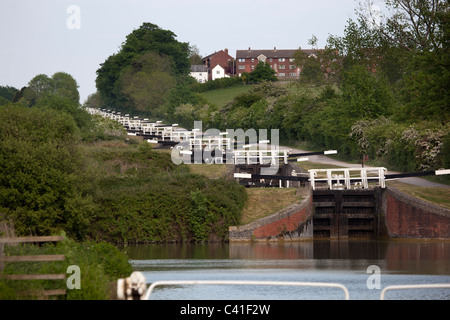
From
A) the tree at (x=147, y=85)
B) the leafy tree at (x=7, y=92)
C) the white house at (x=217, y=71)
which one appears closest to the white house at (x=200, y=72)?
the white house at (x=217, y=71)

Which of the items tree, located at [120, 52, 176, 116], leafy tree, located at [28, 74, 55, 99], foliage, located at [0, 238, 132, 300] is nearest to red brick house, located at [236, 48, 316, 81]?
leafy tree, located at [28, 74, 55, 99]

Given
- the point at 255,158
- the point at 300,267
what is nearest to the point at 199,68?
the point at 255,158

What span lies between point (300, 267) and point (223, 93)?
102 m

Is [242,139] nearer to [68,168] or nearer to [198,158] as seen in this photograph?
[198,158]

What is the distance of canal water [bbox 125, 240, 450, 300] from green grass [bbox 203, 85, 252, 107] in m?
83.0

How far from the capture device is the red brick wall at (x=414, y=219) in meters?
35.5

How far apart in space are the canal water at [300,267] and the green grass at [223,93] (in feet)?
272

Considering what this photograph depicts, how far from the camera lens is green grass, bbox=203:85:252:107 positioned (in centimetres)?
12034

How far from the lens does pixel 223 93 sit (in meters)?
129

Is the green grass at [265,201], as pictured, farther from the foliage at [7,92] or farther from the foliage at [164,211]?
the foliage at [7,92]

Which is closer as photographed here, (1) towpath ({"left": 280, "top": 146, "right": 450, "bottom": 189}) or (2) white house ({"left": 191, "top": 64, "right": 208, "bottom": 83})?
(1) towpath ({"left": 280, "top": 146, "right": 450, "bottom": 189})

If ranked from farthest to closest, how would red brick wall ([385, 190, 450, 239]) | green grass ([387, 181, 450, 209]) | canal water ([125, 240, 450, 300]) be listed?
green grass ([387, 181, 450, 209]) < red brick wall ([385, 190, 450, 239]) < canal water ([125, 240, 450, 300])

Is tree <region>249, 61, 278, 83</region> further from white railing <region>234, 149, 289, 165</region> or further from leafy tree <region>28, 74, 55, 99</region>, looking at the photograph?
white railing <region>234, 149, 289, 165</region>

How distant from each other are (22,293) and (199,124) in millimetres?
78569
